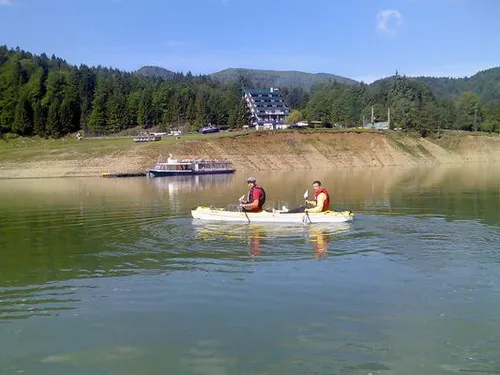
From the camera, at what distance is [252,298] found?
676 inches

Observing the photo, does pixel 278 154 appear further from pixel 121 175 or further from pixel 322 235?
pixel 322 235

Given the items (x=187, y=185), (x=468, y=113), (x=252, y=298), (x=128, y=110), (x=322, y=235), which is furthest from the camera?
(x=468, y=113)

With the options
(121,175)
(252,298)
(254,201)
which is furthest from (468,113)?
(252,298)

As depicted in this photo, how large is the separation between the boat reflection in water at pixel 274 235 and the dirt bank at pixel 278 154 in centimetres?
6848

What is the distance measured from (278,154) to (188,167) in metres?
23.0

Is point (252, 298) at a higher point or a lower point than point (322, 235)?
lower

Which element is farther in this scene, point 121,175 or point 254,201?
point 121,175

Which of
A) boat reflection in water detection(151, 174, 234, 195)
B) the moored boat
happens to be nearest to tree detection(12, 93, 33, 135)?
the moored boat

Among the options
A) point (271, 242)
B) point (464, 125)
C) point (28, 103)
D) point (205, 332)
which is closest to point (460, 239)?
point (271, 242)

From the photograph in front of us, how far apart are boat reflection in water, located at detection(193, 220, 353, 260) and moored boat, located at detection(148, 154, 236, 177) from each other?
6304cm

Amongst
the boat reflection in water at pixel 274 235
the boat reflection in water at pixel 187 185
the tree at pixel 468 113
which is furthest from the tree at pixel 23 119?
the boat reflection in water at pixel 274 235

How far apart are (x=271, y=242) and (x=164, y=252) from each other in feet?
16.2

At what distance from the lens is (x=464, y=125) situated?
18025 centimetres

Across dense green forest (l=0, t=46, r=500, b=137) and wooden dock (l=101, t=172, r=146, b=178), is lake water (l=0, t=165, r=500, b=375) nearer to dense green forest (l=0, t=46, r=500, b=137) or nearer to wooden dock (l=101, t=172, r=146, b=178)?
wooden dock (l=101, t=172, r=146, b=178)
